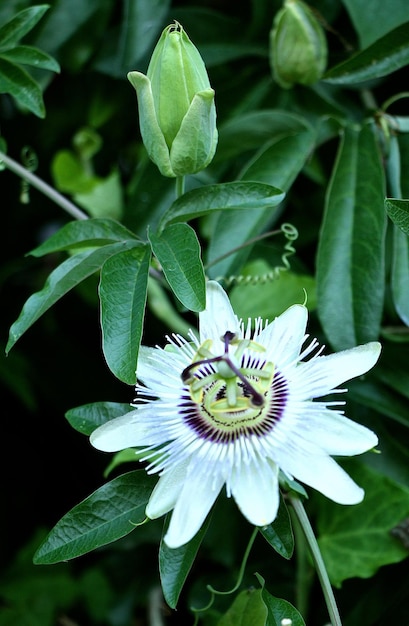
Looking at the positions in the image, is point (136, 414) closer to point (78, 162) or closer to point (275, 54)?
point (275, 54)

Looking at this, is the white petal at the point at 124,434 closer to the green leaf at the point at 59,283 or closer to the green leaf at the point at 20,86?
the green leaf at the point at 59,283

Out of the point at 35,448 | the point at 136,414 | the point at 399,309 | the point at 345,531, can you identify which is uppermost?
the point at 136,414

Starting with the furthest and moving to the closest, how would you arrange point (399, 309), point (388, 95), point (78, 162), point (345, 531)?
point (78, 162) → point (388, 95) → point (345, 531) → point (399, 309)

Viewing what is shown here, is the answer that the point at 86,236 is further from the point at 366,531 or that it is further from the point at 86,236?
the point at 366,531

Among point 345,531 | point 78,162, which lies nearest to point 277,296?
point 345,531

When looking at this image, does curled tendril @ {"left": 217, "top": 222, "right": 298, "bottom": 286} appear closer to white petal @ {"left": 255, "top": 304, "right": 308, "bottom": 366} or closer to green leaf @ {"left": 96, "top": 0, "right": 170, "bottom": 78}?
white petal @ {"left": 255, "top": 304, "right": 308, "bottom": 366}

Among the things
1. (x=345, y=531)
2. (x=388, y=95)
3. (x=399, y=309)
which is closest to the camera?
(x=399, y=309)

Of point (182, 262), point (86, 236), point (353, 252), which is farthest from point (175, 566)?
point (353, 252)
